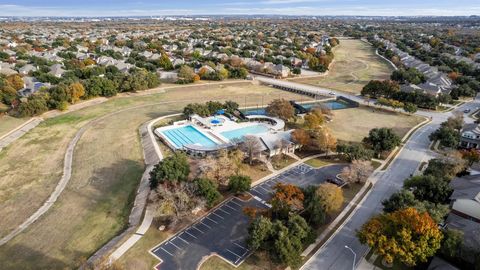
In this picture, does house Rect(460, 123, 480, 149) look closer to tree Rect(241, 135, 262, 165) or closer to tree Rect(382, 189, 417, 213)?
tree Rect(382, 189, 417, 213)

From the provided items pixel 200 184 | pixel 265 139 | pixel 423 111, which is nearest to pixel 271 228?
pixel 200 184

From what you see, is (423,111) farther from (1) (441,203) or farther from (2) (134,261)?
(2) (134,261)

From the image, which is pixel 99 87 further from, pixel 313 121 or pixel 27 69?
pixel 313 121

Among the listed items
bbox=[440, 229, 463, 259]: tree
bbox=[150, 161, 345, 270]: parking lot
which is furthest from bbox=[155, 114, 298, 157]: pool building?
bbox=[440, 229, 463, 259]: tree

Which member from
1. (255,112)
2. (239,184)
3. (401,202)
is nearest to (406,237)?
(401,202)

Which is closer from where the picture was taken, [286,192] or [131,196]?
[286,192]
